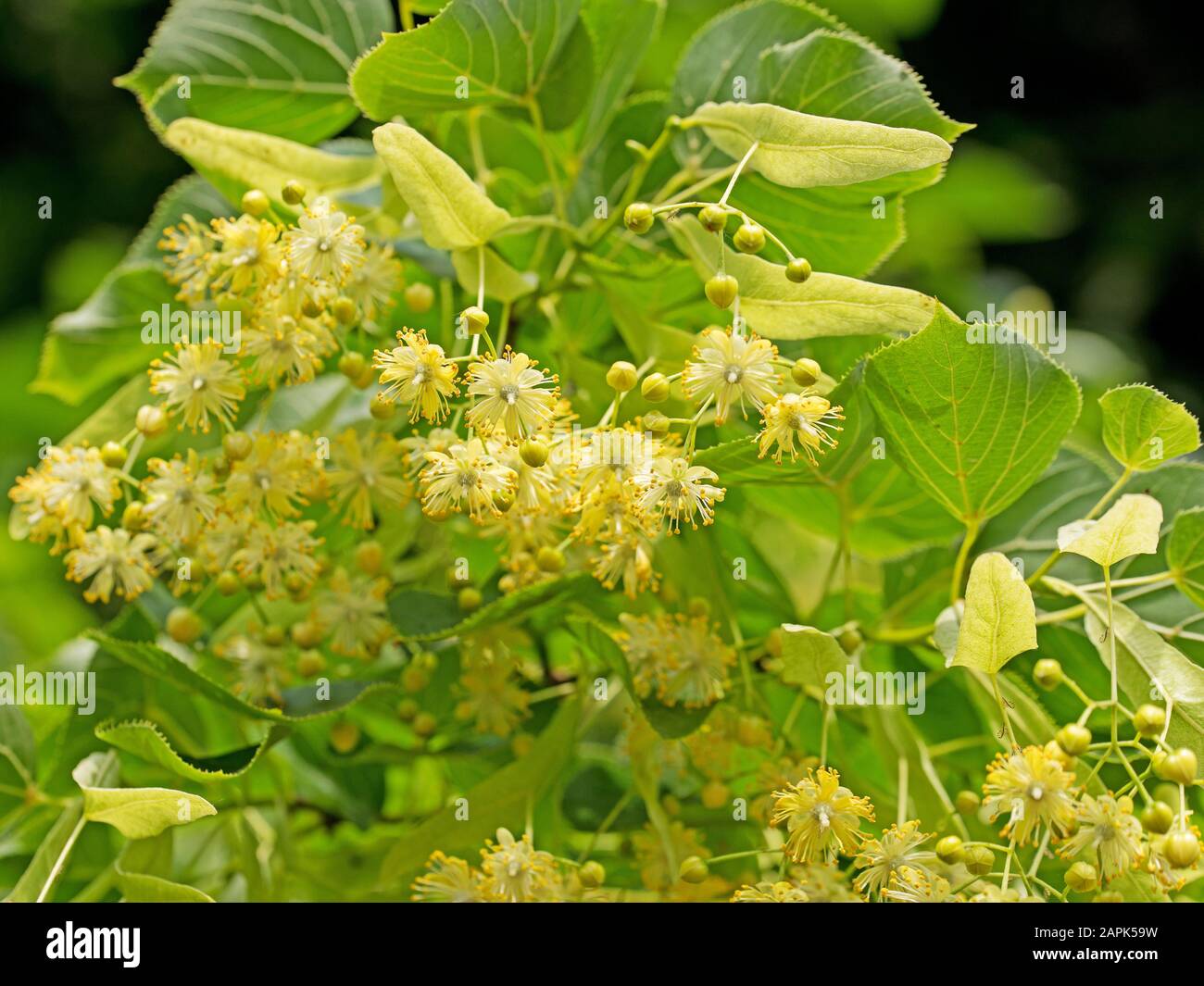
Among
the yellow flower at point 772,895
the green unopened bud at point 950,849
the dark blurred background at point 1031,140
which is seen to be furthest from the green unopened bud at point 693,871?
the dark blurred background at point 1031,140

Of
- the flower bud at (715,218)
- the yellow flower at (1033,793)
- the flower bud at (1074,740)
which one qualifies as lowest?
the yellow flower at (1033,793)

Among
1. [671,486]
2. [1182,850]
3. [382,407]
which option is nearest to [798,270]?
[671,486]

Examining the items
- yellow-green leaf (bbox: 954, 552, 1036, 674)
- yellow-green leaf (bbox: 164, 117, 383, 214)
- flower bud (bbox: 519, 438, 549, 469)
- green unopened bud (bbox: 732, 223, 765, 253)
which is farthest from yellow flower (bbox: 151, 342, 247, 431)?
yellow-green leaf (bbox: 954, 552, 1036, 674)

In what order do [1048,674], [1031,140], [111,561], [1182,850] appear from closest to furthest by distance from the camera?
[1182,850] < [1048,674] < [111,561] < [1031,140]

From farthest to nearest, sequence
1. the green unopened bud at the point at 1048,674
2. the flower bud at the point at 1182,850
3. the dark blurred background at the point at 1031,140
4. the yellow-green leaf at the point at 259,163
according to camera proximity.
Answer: the dark blurred background at the point at 1031,140 → the yellow-green leaf at the point at 259,163 → the green unopened bud at the point at 1048,674 → the flower bud at the point at 1182,850

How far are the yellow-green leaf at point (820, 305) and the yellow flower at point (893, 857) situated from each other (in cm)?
28

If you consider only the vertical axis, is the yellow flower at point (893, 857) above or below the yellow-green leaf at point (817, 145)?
below

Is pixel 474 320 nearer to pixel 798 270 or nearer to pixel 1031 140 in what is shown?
pixel 798 270

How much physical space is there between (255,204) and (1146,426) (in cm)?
55

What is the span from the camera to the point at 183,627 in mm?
901

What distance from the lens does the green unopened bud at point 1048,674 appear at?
2.38 ft

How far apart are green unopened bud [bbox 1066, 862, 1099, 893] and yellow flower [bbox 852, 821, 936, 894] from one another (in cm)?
7

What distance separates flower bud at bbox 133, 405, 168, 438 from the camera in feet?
2.64

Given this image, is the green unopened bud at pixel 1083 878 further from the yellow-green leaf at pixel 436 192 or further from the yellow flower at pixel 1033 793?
the yellow-green leaf at pixel 436 192
